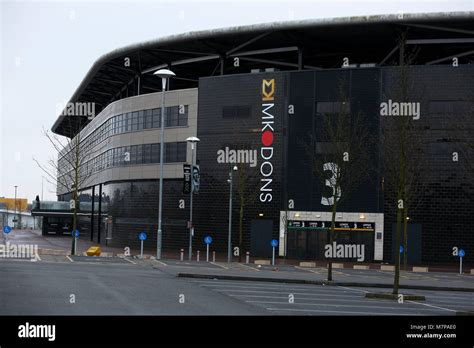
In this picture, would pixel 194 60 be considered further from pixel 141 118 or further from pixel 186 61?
pixel 141 118

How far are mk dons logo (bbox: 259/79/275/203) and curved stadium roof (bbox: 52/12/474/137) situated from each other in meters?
3.42

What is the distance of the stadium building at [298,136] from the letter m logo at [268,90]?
3.4 inches

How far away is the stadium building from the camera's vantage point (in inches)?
1893

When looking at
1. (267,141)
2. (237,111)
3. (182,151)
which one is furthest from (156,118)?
(267,141)

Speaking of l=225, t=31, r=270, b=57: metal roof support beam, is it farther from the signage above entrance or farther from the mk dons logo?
the signage above entrance

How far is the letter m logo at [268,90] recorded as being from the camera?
52.3 meters

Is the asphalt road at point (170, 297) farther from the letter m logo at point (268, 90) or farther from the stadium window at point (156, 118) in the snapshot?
the stadium window at point (156, 118)

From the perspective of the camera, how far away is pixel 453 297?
25.4 metres

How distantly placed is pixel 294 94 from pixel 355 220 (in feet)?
36.9

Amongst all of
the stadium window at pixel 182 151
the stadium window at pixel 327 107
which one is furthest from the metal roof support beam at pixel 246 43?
the stadium window at pixel 182 151

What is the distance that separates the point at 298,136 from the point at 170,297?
112 feet

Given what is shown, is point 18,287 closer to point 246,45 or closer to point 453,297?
point 453,297

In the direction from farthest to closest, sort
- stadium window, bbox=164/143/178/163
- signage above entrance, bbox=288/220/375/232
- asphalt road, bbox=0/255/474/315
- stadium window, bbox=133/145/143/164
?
1. stadium window, bbox=133/145/143/164
2. stadium window, bbox=164/143/178/163
3. signage above entrance, bbox=288/220/375/232
4. asphalt road, bbox=0/255/474/315

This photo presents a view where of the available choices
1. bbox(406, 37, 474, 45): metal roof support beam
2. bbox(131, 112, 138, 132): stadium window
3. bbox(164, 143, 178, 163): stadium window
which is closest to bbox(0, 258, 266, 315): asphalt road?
bbox(164, 143, 178, 163): stadium window
